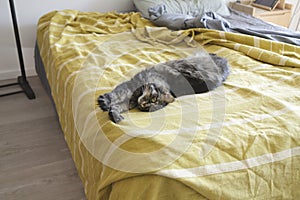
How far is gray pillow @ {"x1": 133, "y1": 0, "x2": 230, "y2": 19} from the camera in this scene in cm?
240

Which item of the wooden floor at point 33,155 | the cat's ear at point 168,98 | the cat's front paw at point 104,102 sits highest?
the cat's ear at point 168,98

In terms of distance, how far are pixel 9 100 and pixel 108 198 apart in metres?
1.67

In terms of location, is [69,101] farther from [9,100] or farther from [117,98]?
[9,100]

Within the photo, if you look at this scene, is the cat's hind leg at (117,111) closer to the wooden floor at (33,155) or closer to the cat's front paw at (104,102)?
the cat's front paw at (104,102)

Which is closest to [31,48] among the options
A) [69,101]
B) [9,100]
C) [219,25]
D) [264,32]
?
[9,100]

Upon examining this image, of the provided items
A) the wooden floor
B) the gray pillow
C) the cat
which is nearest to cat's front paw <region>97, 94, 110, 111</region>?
the cat

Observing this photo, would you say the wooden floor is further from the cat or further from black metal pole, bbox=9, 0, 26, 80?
the cat

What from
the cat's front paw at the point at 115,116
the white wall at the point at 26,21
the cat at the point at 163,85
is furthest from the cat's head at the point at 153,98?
the white wall at the point at 26,21

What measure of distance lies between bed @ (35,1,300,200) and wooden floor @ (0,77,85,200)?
0.96 feet

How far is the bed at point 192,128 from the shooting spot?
0.87 meters

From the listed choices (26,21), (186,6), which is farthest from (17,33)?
(186,6)

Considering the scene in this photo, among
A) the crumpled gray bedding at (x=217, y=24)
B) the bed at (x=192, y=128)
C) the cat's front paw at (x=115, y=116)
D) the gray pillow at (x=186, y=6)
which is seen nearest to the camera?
the bed at (x=192, y=128)

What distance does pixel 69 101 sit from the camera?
4.63 feet

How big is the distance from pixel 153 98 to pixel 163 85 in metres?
0.09
